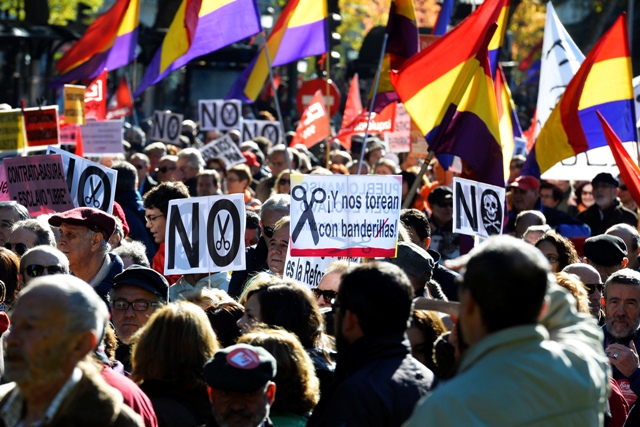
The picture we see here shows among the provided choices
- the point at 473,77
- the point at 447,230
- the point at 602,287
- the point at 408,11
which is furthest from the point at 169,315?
the point at 408,11

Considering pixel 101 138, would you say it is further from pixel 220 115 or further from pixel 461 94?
pixel 461 94

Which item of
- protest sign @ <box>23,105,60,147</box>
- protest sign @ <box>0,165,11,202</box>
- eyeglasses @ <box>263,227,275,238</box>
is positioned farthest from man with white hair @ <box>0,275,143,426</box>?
protest sign @ <box>23,105,60,147</box>

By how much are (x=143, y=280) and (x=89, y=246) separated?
1133 mm

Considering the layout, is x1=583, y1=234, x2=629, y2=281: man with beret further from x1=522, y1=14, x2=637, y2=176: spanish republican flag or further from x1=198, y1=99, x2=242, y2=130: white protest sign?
x1=198, y1=99, x2=242, y2=130: white protest sign

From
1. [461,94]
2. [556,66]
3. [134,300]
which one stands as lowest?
[134,300]

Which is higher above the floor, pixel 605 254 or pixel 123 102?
pixel 123 102

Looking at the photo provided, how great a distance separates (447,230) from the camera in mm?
10750

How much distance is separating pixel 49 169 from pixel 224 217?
1.95 m

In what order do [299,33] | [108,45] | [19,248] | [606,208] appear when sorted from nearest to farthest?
[19,248], [606,208], [299,33], [108,45]

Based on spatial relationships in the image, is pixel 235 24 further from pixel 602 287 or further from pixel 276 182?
pixel 602 287

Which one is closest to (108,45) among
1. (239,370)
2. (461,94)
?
(461,94)

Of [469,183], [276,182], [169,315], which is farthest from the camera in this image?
[276,182]

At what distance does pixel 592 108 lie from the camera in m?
10.8

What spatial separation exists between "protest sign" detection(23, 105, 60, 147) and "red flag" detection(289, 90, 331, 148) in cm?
484
